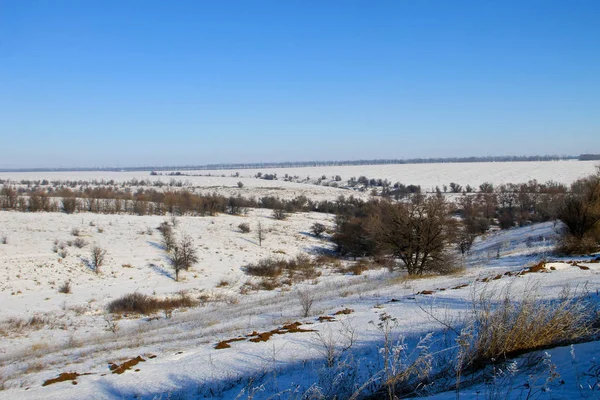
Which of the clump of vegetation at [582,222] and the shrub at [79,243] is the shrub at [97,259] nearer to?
the shrub at [79,243]

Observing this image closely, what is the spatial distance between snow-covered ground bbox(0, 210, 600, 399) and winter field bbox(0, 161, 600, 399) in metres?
0.05

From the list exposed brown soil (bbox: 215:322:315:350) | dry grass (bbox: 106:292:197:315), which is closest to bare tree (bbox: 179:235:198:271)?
dry grass (bbox: 106:292:197:315)

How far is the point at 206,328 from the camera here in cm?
1287

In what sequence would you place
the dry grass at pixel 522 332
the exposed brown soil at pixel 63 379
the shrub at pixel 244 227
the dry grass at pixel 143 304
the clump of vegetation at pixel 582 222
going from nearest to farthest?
the dry grass at pixel 522 332 < the exposed brown soil at pixel 63 379 < the clump of vegetation at pixel 582 222 < the dry grass at pixel 143 304 < the shrub at pixel 244 227

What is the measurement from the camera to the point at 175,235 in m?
47.8

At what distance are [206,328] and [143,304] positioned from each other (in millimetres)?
14039

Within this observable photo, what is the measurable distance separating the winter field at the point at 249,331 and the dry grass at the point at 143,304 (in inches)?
24.3

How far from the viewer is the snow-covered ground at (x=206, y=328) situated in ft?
19.9

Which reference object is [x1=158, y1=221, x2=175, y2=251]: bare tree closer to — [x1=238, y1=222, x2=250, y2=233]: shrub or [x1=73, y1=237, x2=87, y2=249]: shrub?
[x1=73, y1=237, x2=87, y2=249]: shrub

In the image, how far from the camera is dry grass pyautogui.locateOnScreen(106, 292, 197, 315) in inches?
962

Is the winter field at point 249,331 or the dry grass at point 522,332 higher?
Answer: the dry grass at point 522,332

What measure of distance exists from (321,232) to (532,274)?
1813 inches

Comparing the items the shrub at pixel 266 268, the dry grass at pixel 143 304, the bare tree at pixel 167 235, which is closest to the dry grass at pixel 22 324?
the dry grass at pixel 143 304

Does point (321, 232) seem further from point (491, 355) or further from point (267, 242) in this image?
point (491, 355)
